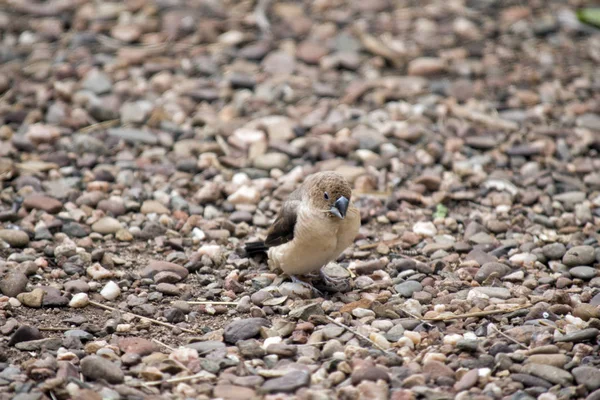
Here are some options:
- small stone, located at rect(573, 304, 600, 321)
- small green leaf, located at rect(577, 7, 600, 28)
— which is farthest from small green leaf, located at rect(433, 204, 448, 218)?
small green leaf, located at rect(577, 7, 600, 28)

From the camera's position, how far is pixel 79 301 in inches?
221

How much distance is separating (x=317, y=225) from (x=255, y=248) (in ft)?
2.71

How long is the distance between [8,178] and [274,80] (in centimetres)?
302

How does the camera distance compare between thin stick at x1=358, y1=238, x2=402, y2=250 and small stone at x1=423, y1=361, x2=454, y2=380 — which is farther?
thin stick at x1=358, y1=238, x2=402, y2=250

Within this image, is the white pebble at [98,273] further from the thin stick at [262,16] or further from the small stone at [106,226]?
the thin stick at [262,16]

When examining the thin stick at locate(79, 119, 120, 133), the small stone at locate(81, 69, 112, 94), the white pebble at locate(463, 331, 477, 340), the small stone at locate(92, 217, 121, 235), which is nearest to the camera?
the white pebble at locate(463, 331, 477, 340)

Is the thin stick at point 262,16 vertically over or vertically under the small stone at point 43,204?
over

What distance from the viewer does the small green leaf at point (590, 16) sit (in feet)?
33.1

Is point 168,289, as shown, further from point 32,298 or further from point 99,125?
point 99,125

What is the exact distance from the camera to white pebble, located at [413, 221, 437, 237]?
6676mm

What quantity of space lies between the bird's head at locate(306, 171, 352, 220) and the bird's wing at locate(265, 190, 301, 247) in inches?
9.0

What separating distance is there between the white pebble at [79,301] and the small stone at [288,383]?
5.26 ft

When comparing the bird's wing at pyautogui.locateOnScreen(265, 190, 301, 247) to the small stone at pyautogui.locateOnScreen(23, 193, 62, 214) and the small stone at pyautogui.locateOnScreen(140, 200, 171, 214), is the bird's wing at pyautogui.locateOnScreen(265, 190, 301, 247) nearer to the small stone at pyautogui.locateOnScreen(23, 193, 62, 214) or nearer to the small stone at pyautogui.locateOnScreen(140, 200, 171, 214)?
the small stone at pyautogui.locateOnScreen(140, 200, 171, 214)

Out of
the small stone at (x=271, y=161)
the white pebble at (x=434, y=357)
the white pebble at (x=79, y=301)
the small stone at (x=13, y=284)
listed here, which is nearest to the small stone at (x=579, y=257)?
the white pebble at (x=434, y=357)
